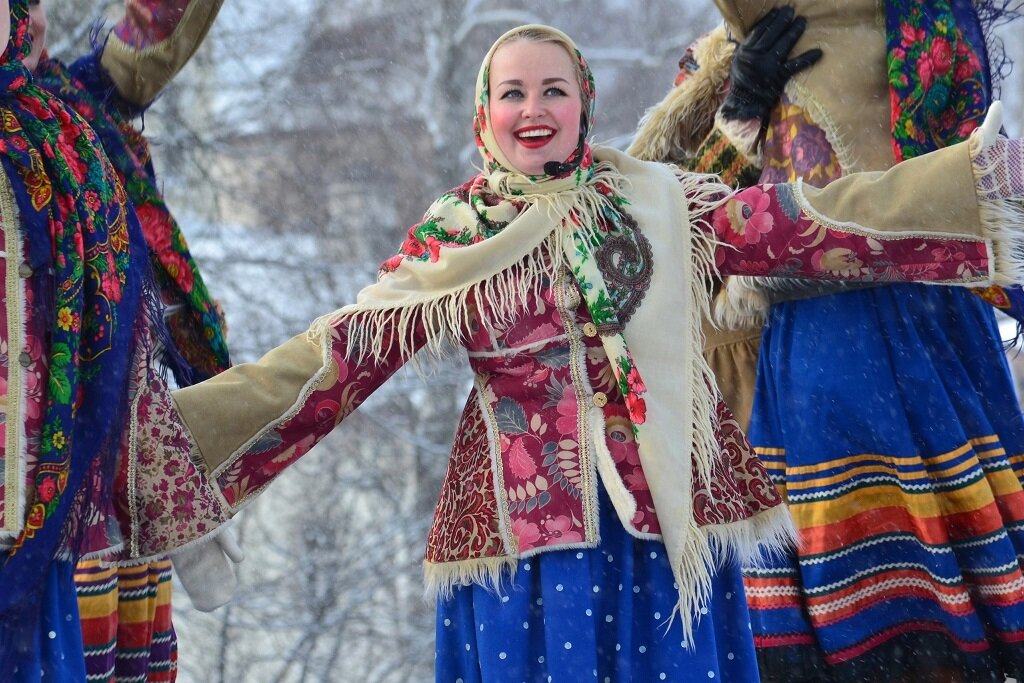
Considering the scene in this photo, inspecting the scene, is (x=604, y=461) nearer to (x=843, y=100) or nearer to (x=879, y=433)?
(x=879, y=433)

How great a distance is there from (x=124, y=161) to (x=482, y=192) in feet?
2.99

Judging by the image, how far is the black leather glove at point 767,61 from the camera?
3.43 metres

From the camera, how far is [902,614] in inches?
124

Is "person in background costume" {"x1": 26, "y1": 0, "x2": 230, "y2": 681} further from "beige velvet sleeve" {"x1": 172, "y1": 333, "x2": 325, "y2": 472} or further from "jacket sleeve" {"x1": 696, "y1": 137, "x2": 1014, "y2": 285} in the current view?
"jacket sleeve" {"x1": 696, "y1": 137, "x2": 1014, "y2": 285}

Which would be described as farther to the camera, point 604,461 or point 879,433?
point 879,433

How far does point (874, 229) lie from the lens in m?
2.59

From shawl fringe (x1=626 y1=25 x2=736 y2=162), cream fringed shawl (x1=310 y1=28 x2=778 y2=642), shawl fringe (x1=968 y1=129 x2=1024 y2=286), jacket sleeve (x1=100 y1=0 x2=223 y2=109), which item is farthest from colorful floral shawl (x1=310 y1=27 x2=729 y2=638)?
shawl fringe (x1=626 y1=25 x2=736 y2=162)

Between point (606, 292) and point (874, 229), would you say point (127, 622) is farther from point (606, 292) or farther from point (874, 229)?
point (874, 229)

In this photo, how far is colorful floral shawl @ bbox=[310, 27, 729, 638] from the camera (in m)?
2.53

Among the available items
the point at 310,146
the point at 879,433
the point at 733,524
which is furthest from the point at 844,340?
the point at 310,146

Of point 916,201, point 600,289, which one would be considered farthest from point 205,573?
point 916,201

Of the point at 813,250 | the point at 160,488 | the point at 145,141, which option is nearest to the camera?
the point at 160,488

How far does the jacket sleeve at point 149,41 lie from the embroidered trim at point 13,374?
94cm

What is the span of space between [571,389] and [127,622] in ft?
3.50
